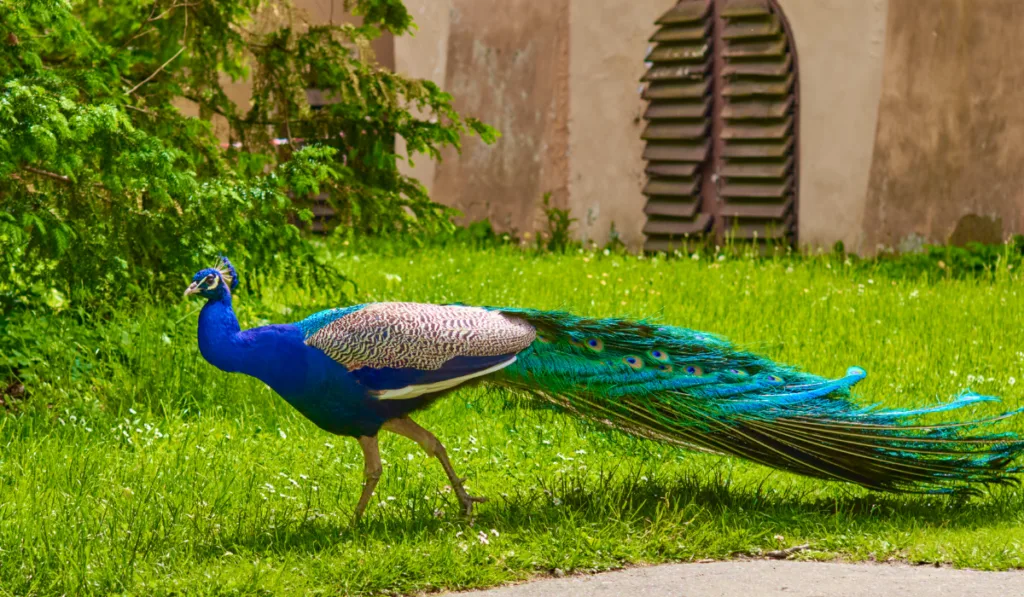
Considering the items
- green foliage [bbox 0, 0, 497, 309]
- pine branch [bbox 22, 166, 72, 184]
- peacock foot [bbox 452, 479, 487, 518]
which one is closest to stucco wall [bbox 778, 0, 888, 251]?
green foliage [bbox 0, 0, 497, 309]

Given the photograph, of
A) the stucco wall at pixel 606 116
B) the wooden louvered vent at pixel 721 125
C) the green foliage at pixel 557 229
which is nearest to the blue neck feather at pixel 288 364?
the wooden louvered vent at pixel 721 125

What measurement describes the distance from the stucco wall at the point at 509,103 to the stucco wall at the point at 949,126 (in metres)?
3.19

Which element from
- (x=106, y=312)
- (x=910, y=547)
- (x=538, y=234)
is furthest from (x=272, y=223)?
(x=538, y=234)

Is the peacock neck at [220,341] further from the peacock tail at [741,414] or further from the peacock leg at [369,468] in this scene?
the peacock tail at [741,414]

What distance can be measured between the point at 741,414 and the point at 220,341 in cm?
187

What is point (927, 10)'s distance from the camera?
34.1 feet

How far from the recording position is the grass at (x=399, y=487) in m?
4.38

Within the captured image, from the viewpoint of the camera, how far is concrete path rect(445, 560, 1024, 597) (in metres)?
4.10

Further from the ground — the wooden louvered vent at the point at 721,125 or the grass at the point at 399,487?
the wooden louvered vent at the point at 721,125

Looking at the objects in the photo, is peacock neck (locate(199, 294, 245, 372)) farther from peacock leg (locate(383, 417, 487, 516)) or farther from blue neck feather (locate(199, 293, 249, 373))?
peacock leg (locate(383, 417, 487, 516))

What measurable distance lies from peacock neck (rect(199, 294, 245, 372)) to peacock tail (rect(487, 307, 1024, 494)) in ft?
3.03

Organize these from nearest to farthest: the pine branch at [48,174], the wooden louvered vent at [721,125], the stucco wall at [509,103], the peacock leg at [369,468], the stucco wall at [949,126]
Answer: the peacock leg at [369,468]
the pine branch at [48,174]
the stucco wall at [949,126]
the wooden louvered vent at [721,125]
the stucco wall at [509,103]

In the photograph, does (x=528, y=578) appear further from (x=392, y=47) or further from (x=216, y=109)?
(x=392, y=47)

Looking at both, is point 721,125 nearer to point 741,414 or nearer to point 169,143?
point 169,143
